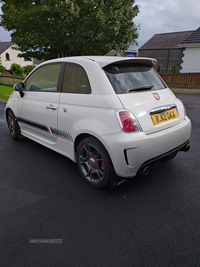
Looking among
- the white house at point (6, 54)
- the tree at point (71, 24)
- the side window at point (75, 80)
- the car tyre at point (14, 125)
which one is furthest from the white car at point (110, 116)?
the white house at point (6, 54)

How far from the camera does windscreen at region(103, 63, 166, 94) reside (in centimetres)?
288

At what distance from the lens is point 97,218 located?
98.4 inches

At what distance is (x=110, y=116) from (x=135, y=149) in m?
0.51

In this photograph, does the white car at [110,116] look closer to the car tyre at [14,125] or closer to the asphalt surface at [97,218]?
the asphalt surface at [97,218]

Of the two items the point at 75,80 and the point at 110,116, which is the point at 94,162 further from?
the point at 75,80

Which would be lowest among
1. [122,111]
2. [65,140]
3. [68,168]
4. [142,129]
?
[68,168]

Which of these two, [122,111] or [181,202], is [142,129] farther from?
[181,202]

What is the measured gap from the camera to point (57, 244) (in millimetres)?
2146

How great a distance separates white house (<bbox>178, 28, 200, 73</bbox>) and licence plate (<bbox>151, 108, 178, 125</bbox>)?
69.6ft

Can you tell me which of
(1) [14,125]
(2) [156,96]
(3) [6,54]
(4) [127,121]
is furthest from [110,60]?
(3) [6,54]

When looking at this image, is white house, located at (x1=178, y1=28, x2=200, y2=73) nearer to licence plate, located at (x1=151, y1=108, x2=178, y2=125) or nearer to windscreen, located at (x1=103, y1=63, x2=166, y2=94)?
windscreen, located at (x1=103, y1=63, x2=166, y2=94)

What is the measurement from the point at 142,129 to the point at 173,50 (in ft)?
136

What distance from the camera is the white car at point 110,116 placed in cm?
263

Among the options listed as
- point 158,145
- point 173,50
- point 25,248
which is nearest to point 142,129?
point 158,145
